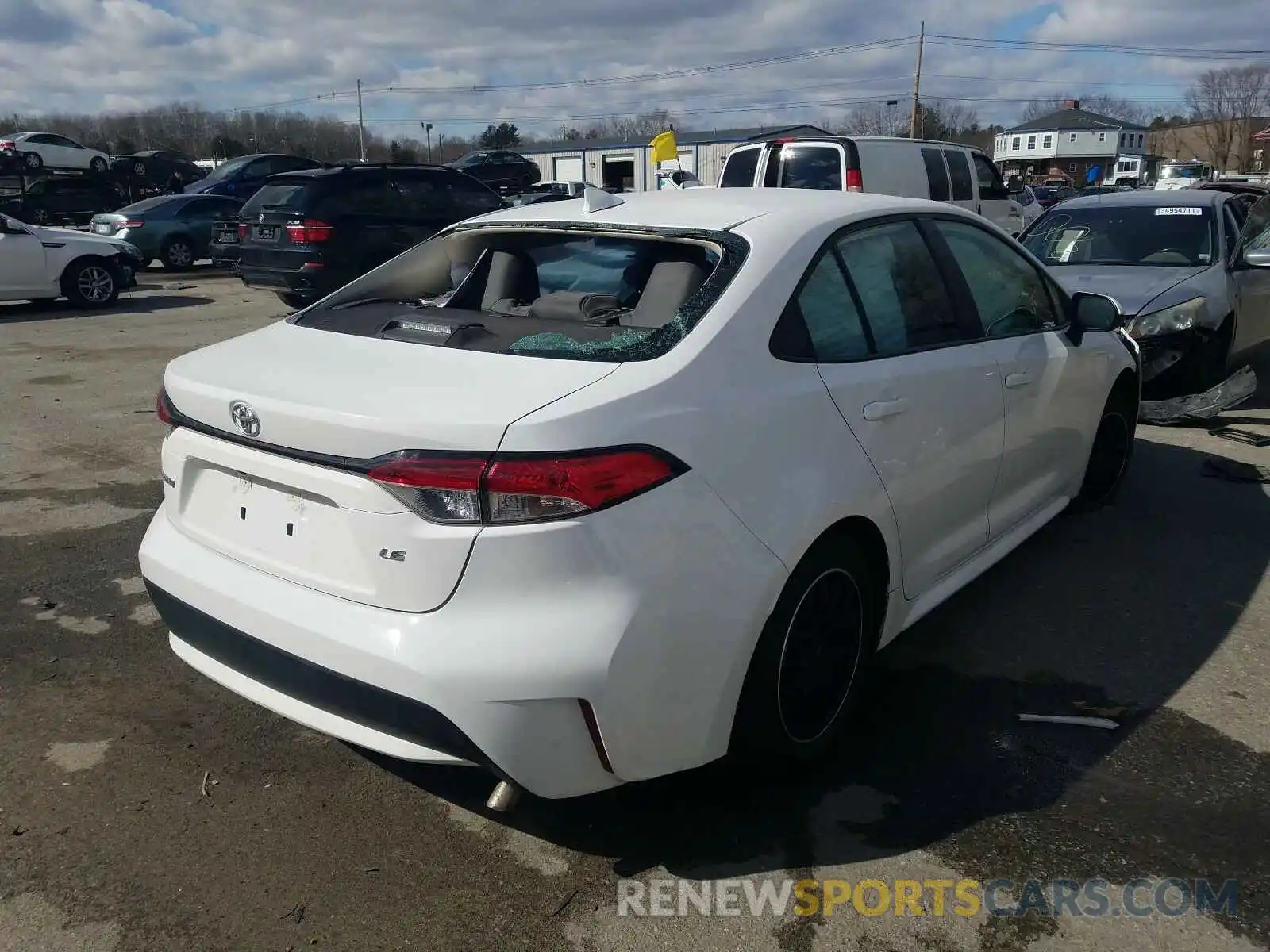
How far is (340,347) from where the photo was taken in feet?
9.66

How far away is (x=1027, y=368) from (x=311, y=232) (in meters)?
9.58

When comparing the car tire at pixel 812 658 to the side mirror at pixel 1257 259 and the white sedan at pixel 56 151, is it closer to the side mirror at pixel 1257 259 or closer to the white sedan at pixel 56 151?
the side mirror at pixel 1257 259

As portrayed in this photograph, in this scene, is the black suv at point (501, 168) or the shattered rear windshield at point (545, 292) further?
the black suv at point (501, 168)

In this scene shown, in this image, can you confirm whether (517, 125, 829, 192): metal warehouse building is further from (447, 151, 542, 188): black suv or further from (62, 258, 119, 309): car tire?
(62, 258, 119, 309): car tire

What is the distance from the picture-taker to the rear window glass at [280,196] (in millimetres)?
11898

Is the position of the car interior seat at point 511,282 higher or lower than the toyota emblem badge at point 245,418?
higher

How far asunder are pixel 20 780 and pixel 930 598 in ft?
9.51

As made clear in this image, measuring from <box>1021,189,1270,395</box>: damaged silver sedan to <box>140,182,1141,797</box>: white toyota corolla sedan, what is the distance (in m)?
4.22

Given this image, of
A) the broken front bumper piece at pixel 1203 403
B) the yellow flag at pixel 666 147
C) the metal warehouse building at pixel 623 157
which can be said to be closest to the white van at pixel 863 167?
the yellow flag at pixel 666 147

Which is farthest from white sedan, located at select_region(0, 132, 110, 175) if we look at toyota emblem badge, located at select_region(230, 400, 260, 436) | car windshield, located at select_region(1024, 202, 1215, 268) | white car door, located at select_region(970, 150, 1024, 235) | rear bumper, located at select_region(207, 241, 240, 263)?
toyota emblem badge, located at select_region(230, 400, 260, 436)

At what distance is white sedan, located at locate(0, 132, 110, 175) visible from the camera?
2906cm

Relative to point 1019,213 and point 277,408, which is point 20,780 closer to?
point 277,408

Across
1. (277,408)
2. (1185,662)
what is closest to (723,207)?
(277,408)

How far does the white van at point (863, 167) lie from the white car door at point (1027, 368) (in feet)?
24.5
